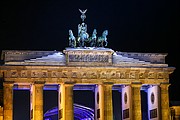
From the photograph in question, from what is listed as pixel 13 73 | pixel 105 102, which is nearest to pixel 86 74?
pixel 105 102

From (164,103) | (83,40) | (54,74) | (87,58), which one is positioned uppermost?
(83,40)

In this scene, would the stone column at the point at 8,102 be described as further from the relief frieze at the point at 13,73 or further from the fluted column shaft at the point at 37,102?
the fluted column shaft at the point at 37,102

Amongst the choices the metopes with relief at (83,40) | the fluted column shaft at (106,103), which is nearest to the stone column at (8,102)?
the metopes with relief at (83,40)

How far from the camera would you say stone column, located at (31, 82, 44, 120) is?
4348cm

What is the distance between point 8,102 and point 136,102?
1179cm

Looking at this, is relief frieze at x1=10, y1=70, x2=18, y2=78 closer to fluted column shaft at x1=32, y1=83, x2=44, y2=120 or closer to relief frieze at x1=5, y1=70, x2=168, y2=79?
relief frieze at x1=5, y1=70, x2=168, y2=79

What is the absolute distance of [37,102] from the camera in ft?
143

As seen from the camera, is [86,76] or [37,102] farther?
[86,76]

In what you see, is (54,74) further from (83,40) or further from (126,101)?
(126,101)

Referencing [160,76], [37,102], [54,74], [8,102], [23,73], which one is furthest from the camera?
[160,76]

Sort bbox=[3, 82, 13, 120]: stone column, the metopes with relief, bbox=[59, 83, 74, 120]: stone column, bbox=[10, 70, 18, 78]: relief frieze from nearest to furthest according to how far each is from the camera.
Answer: bbox=[3, 82, 13, 120]: stone column < bbox=[10, 70, 18, 78]: relief frieze < bbox=[59, 83, 74, 120]: stone column < the metopes with relief

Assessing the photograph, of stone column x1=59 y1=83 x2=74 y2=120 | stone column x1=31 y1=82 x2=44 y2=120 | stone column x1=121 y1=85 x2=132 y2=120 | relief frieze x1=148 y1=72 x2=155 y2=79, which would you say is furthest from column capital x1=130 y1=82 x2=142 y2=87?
stone column x1=31 y1=82 x2=44 y2=120

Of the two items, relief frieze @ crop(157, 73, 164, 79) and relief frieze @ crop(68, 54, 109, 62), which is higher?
relief frieze @ crop(68, 54, 109, 62)

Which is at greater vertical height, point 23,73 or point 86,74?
point 23,73
